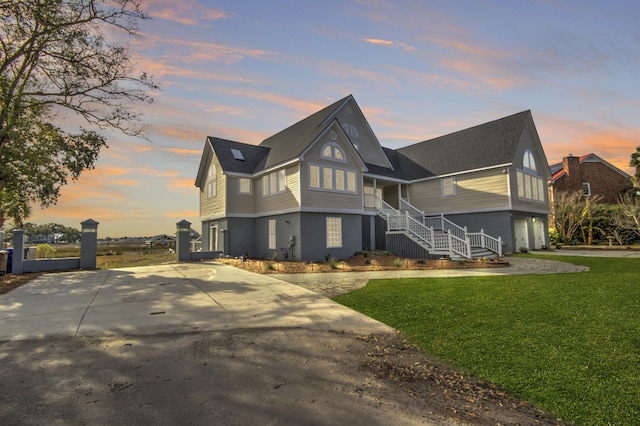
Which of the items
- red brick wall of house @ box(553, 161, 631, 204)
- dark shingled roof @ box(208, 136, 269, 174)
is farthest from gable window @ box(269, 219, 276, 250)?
red brick wall of house @ box(553, 161, 631, 204)

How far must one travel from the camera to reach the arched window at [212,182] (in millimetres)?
22047

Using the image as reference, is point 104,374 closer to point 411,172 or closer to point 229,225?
point 229,225

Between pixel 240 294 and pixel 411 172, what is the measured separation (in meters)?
19.9

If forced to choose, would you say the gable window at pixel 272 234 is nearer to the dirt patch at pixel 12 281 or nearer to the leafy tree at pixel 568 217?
the dirt patch at pixel 12 281

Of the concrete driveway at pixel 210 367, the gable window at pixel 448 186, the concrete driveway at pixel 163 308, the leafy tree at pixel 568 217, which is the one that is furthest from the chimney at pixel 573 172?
the concrete driveway at pixel 210 367

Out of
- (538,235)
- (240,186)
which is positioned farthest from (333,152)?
(538,235)

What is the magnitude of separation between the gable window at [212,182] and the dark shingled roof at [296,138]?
387cm

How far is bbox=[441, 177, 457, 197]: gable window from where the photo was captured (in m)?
23.6

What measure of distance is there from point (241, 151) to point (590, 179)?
3634 centimetres

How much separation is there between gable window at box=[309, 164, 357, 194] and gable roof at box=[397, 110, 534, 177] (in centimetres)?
854

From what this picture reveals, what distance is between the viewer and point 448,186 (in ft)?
78.6

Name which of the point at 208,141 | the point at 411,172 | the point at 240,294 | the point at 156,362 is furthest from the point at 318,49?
the point at 411,172

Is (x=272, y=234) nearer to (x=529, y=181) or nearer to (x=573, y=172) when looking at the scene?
(x=529, y=181)

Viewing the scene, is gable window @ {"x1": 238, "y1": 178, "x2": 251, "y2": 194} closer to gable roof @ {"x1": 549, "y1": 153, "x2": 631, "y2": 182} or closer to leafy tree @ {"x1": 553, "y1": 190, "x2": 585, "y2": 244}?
leafy tree @ {"x1": 553, "y1": 190, "x2": 585, "y2": 244}
